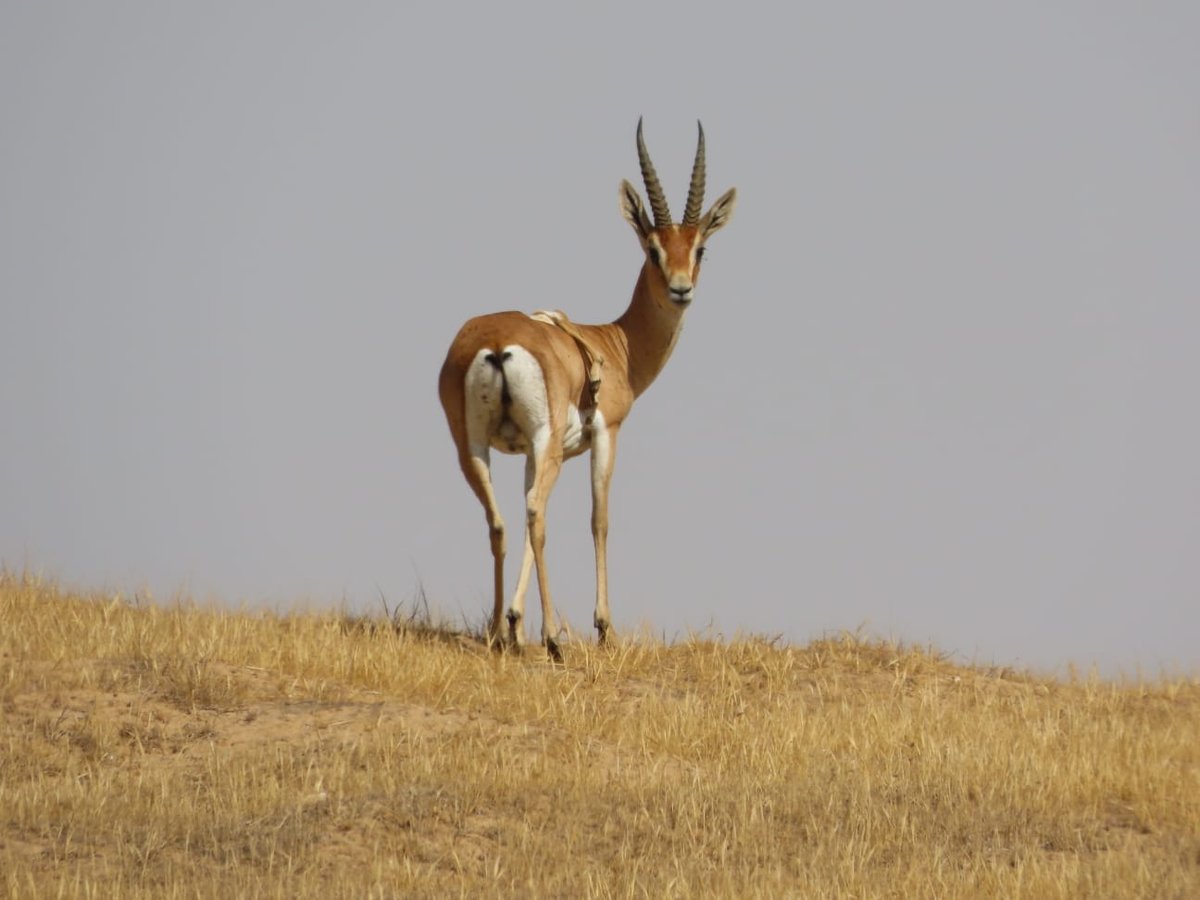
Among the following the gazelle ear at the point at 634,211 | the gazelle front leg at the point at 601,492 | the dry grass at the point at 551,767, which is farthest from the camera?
the gazelle ear at the point at 634,211

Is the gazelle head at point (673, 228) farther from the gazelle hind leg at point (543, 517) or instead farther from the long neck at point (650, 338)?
the gazelle hind leg at point (543, 517)

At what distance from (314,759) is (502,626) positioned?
3.85 m

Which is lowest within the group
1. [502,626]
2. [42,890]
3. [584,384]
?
[42,890]

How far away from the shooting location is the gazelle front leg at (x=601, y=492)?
46.8 ft

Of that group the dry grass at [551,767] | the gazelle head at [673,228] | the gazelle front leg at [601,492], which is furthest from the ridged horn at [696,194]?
the dry grass at [551,767]

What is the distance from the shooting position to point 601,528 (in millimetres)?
14516

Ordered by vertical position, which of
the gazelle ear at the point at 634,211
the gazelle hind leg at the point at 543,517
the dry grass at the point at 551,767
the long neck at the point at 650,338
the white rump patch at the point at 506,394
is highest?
the gazelle ear at the point at 634,211

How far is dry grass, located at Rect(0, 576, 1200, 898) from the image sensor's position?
25.4ft

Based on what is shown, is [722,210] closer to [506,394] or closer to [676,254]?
[676,254]

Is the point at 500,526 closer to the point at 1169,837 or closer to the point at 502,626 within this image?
the point at 502,626

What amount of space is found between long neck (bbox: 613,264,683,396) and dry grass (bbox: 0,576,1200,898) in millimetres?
2749

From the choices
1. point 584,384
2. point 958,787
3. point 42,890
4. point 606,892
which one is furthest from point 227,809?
point 584,384

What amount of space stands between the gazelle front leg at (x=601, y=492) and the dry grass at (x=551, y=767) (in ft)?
2.87

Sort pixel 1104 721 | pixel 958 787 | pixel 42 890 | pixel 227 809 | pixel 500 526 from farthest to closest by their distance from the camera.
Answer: pixel 500 526 < pixel 1104 721 < pixel 958 787 < pixel 227 809 < pixel 42 890
